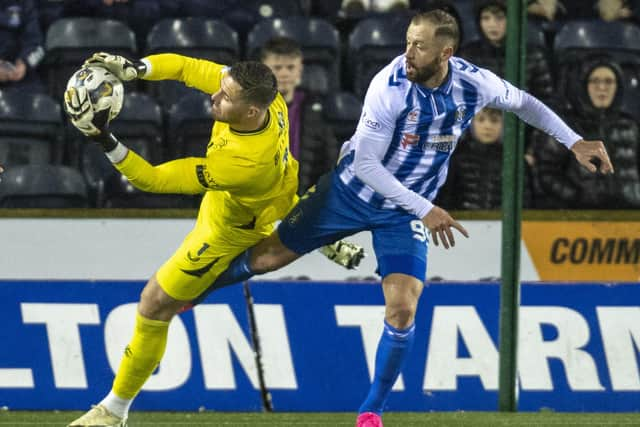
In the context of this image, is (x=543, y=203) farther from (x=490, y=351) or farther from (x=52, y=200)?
(x=52, y=200)

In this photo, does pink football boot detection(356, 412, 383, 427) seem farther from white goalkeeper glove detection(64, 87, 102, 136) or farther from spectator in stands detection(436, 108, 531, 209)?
spectator in stands detection(436, 108, 531, 209)

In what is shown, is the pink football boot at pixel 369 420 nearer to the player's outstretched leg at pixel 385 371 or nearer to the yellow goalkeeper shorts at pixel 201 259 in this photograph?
the player's outstretched leg at pixel 385 371

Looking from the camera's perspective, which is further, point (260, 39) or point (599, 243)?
point (260, 39)

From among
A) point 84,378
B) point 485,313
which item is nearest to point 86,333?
point 84,378

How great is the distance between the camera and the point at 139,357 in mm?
6539

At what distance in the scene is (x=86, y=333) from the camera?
7.62 metres

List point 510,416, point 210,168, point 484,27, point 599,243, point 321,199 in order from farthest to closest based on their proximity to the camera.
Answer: point 484,27 < point 599,243 < point 510,416 < point 321,199 < point 210,168

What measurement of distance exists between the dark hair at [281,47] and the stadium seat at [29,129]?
1436 mm

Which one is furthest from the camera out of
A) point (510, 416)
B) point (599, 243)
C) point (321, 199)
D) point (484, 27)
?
point (484, 27)

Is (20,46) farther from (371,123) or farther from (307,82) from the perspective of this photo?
(371,123)

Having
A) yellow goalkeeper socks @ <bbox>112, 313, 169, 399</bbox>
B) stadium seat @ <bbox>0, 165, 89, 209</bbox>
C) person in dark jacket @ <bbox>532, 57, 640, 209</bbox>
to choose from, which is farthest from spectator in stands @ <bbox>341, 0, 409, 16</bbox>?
yellow goalkeeper socks @ <bbox>112, 313, 169, 399</bbox>

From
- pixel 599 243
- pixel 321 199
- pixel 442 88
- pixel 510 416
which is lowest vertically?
pixel 510 416

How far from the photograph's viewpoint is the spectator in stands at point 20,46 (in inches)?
358

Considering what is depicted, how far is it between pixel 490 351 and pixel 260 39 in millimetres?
3008
